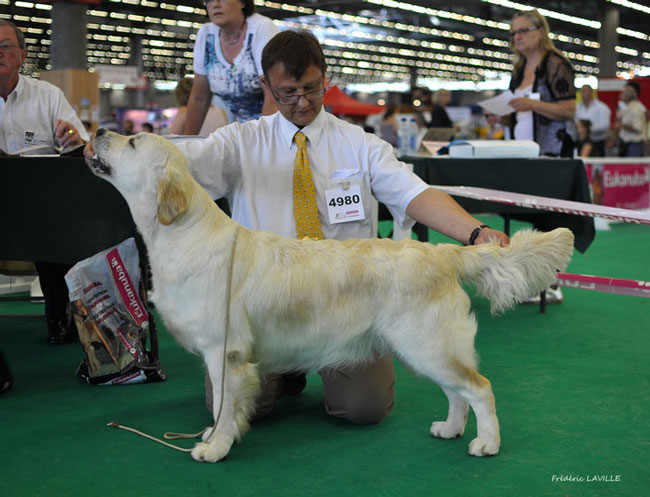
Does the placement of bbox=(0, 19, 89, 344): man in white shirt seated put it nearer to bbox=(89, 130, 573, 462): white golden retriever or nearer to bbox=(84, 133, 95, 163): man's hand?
bbox=(84, 133, 95, 163): man's hand

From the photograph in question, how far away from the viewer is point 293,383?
3260 mm

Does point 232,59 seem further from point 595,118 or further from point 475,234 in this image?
point 595,118

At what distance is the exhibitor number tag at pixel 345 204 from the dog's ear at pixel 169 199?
78 centimetres

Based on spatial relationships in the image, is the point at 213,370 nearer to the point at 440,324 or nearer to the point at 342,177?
the point at 440,324

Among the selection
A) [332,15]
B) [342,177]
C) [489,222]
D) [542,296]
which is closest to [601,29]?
[332,15]

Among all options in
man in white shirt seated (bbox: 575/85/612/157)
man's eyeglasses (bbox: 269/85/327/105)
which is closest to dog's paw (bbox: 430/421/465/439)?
man's eyeglasses (bbox: 269/85/327/105)

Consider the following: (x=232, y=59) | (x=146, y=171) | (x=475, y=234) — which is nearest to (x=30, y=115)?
(x=232, y=59)

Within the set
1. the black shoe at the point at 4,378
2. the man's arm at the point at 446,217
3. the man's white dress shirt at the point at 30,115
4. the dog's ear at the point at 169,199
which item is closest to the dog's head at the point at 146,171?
the dog's ear at the point at 169,199

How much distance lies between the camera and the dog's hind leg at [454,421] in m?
2.69

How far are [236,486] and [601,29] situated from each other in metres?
24.8

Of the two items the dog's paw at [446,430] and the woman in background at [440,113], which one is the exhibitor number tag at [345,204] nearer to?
the dog's paw at [446,430]

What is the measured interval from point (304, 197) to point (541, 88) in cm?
311

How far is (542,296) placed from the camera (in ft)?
16.3

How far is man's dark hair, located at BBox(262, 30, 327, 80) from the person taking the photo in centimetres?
270
